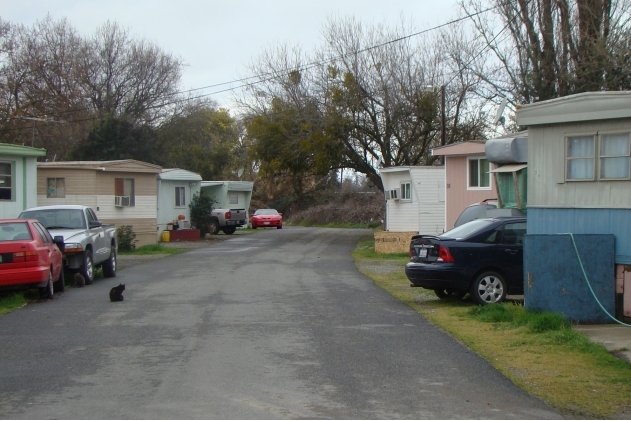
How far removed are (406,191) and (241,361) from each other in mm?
22186

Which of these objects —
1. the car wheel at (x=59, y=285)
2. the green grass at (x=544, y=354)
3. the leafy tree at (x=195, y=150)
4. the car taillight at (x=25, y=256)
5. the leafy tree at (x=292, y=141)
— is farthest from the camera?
the leafy tree at (x=195, y=150)

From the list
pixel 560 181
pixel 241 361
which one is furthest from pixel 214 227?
pixel 241 361

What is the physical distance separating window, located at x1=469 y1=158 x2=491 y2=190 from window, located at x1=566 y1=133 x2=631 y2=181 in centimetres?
1430

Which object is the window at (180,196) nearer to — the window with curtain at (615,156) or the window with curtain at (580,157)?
the window with curtain at (580,157)

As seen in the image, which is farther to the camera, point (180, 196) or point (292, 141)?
point (180, 196)

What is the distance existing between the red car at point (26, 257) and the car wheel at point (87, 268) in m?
2.09

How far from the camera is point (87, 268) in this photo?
55.5ft

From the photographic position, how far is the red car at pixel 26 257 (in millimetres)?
13086

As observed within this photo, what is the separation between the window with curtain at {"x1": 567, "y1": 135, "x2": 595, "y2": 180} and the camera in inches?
449

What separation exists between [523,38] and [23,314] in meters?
20.8

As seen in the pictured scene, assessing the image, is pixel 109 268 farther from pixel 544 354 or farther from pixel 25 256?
pixel 544 354

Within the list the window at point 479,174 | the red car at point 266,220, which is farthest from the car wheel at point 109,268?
the red car at point 266,220

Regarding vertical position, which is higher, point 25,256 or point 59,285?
point 25,256

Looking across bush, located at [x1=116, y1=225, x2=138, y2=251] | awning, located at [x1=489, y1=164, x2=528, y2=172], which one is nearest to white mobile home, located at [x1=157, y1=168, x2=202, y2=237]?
bush, located at [x1=116, y1=225, x2=138, y2=251]
